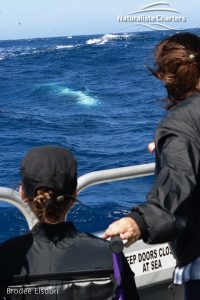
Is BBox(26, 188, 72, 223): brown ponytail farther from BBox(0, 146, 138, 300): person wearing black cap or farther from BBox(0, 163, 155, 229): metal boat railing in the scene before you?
BBox(0, 163, 155, 229): metal boat railing

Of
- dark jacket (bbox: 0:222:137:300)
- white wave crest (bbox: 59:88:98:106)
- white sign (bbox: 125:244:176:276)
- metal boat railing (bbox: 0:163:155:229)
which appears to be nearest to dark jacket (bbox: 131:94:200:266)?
dark jacket (bbox: 0:222:137:300)

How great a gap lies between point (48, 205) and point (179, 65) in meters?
0.59

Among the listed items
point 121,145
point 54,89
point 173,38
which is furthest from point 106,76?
point 173,38

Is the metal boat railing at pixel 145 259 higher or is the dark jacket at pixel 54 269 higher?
the dark jacket at pixel 54 269

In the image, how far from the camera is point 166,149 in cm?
164

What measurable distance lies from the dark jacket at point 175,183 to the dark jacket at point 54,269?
0.69 ft

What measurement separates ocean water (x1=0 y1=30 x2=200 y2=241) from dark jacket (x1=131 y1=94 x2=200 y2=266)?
305 millimetres

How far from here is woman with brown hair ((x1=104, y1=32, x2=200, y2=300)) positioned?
156 centimetres

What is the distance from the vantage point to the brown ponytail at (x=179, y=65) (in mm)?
1765

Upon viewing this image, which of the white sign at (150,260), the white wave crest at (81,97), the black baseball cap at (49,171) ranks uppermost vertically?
the black baseball cap at (49,171)

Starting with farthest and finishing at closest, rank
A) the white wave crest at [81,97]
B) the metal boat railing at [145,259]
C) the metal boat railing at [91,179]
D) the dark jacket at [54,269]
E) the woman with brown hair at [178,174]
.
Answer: the white wave crest at [81,97] → the metal boat railing at [145,259] → the metal boat railing at [91,179] → the dark jacket at [54,269] → the woman with brown hair at [178,174]

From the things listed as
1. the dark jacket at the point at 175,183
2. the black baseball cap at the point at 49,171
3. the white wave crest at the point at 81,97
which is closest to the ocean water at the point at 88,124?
the white wave crest at the point at 81,97

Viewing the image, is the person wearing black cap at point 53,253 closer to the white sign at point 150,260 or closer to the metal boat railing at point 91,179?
the metal boat railing at point 91,179

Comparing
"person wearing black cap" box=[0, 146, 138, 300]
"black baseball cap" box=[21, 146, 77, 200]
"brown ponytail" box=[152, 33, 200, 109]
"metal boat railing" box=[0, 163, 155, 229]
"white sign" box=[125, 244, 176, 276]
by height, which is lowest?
"white sign" box=[125, 244, 176, 276]
